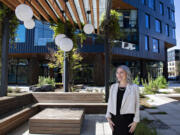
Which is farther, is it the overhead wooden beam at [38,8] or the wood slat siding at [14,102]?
the overhead wooden beam at [38,8]

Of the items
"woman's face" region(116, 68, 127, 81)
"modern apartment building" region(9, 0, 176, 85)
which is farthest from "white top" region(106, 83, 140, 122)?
"modern apartment building" region(9, 0, 176, 85)

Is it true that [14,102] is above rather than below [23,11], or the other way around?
below

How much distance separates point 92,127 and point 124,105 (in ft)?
7.20

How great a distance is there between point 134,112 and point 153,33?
21.4m

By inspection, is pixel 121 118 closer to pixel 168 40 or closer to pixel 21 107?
pixel 21 107

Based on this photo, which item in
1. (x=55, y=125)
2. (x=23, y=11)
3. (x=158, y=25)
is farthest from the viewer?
(x=158, y=25)

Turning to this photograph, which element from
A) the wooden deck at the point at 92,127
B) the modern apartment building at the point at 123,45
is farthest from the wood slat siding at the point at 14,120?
the modern apartment building at the point at 123,45

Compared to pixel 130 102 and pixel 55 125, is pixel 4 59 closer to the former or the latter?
pixel 55 125

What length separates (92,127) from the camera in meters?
3.71

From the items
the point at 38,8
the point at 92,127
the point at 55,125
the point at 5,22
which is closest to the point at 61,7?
the point at 38,8

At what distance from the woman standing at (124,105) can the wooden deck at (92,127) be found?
5.27 ft

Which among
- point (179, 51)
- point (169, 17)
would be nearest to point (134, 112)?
point (169, 17)

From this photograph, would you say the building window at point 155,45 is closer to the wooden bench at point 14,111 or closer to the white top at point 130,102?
the wooden bench at point 14,111

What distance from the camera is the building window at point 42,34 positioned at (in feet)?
52.0
